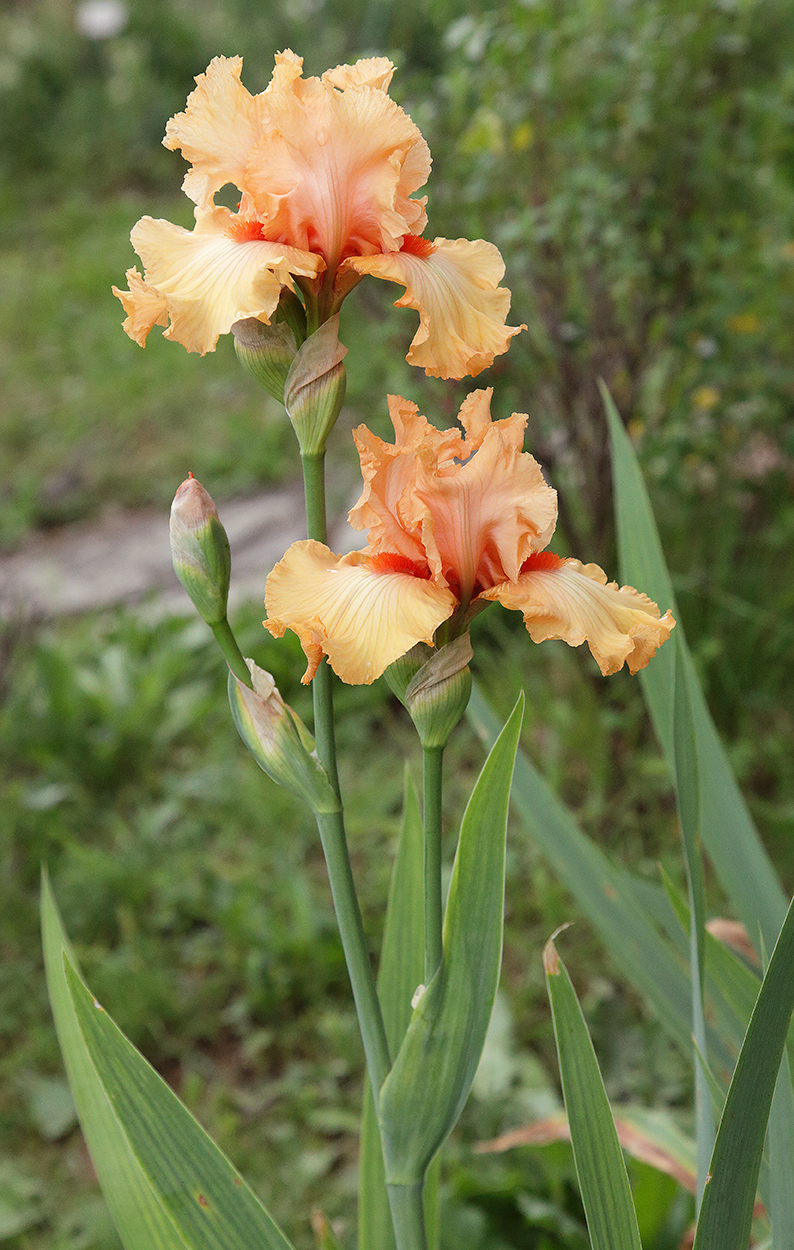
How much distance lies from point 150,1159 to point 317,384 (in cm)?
51

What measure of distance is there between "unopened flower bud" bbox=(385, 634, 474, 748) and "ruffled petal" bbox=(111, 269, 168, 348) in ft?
0.81

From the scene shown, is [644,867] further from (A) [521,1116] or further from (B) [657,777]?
(A) [521,1116]

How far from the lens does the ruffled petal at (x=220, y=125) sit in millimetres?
587

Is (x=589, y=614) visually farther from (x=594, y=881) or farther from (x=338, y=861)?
(x=594, y=881)

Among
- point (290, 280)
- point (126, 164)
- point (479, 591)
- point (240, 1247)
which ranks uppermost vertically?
point (126, 164)

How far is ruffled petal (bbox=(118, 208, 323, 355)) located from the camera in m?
0.54

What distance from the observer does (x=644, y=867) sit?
1.69 m

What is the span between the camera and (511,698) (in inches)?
74.6

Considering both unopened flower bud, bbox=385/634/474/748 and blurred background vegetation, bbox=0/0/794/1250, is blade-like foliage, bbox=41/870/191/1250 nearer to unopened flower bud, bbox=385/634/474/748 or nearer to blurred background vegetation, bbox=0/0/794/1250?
unopened flower bud, bbox=385/634/474/748

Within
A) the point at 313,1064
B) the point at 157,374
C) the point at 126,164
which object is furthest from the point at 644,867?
the point at 126,164

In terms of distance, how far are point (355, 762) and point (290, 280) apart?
1.54 metres

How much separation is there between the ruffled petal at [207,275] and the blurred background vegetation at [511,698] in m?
0.94

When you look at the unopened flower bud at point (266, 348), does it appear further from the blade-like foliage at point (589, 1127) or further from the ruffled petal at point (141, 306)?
the blade-like foliage at point (589, 1127)

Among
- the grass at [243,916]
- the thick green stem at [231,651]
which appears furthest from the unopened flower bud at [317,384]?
the grass at [243,916]
